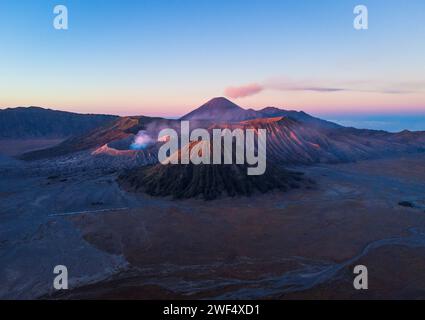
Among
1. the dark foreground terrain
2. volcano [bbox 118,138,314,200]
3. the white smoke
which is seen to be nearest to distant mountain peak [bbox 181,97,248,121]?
the white smoke

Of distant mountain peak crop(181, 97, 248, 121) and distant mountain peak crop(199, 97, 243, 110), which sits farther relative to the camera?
distant mountain peak crop(199, 97, 243, 110)

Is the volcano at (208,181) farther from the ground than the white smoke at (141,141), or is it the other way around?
the white smoke at (141,141)

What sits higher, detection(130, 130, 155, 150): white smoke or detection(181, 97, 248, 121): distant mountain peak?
detection(181, 97, 248, 121): distant mountain peak

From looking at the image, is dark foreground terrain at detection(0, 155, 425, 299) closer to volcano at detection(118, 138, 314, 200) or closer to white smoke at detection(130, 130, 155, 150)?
volcano at detection(118, 138, 314, 200)

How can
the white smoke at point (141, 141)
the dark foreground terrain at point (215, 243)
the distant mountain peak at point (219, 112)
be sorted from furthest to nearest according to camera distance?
the distant mountain peak at point (219, 112) < the white smoke at point (141, 141) < the dark foreground terrain at point (215, 243)

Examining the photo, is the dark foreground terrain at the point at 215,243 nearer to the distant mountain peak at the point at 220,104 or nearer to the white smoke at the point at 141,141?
the white smoke at the point at 141,141

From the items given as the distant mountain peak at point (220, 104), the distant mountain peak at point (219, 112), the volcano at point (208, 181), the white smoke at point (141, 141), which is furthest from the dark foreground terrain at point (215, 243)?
the distant mountain peak at point (220, 104)

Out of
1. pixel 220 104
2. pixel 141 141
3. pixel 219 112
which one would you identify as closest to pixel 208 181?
pixel 141 141
